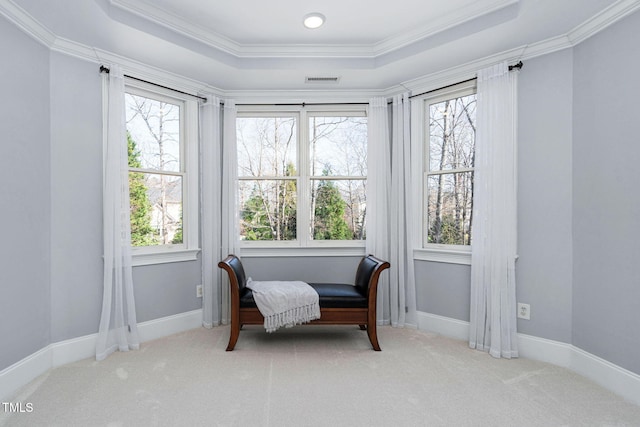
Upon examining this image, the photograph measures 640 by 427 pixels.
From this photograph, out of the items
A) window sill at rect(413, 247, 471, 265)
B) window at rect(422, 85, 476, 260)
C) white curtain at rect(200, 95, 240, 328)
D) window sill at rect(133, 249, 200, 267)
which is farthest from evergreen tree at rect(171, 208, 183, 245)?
window at rect(422, 85, 476, 260)

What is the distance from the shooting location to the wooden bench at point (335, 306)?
291cm

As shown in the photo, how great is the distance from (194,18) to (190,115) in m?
1.00

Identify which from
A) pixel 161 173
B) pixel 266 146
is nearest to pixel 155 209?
pixel 161 173

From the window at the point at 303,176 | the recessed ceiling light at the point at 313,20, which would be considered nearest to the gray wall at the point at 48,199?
the window at the point at 303,176

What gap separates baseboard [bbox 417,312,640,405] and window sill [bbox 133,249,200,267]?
8.18 feet

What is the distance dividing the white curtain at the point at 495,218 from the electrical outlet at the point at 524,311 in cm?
8

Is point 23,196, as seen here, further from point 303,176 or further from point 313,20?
point 313,20

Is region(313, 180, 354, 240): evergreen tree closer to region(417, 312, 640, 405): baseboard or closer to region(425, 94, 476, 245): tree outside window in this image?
region(425, 94, 476, 245): tree outside window

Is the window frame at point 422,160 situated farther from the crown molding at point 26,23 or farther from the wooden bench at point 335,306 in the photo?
the crown molding at point 26,23

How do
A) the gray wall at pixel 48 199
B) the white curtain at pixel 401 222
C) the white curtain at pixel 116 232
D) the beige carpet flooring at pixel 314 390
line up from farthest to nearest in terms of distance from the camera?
the white curtain at pixel 401 222
the white curtain at pixel 116 232
the gray wall at pixel 48 199
the beige carpet flooring at pixel 314 390

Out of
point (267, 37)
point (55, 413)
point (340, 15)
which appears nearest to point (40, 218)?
point (55, 413)

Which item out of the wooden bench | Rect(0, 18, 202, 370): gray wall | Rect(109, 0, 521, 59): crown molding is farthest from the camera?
the wooden bench

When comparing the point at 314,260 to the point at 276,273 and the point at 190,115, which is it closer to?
the point at 276,273

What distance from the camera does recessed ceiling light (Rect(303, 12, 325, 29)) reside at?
272 cm
